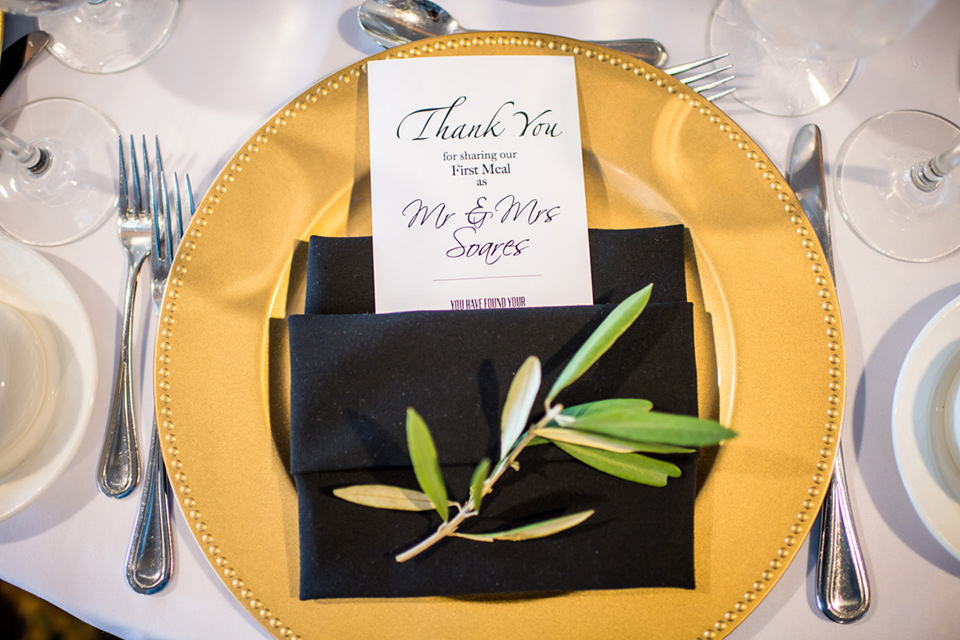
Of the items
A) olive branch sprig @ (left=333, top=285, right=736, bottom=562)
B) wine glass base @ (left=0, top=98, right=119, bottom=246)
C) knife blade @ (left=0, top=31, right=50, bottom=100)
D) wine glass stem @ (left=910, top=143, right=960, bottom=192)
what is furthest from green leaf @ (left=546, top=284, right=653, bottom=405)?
knife blade @ (left=0, top=31, right=50, bottom=100)

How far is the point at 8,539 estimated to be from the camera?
21.2 inches

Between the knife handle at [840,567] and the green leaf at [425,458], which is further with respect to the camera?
the knife handle at [840,567]

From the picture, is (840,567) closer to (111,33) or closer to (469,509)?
(469,509)

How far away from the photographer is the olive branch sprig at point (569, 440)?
365 mm

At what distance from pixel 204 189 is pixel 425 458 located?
0.38 meters

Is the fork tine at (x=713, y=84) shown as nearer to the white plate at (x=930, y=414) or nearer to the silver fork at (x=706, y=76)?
the silver fork at (x=706, y=76)

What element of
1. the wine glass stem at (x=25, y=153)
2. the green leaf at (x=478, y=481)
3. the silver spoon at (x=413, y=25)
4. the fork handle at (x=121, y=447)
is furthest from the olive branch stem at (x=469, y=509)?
the wine glass stem at (x=25, y=153)

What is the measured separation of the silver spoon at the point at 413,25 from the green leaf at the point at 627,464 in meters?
0.39

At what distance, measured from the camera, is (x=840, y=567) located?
52 centimetres

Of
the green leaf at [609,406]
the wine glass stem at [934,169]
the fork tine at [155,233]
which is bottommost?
the green leaf at [609,406]

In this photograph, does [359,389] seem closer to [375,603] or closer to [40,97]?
[375,603]

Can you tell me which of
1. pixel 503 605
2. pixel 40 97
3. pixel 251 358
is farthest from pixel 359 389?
pixel 40 97

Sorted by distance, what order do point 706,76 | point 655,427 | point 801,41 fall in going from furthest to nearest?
point 706,76 < point 801,41 < point 655,427

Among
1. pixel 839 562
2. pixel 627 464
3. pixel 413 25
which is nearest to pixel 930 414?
pixel 839 562
